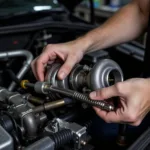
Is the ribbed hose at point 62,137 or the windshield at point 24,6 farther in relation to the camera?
the windshield at point 24,6

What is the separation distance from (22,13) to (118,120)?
2.28 feet

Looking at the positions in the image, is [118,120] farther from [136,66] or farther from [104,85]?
[136,66]

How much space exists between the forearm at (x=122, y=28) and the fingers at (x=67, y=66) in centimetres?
15

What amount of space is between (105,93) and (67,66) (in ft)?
0.63

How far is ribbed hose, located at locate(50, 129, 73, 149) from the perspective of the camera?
1.70 feet

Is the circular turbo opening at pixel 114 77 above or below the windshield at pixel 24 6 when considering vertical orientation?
below

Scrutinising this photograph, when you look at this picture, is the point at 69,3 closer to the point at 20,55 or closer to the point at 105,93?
the point at 20,55

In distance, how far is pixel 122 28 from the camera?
942mm

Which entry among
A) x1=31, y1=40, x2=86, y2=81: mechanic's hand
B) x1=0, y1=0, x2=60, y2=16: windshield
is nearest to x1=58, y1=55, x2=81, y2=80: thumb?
x1=31, y1=40, x2=86, y2=81: mechanic's hand

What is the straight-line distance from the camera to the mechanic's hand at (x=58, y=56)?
760 millimetres

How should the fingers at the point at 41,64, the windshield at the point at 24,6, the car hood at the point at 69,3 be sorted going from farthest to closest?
the car hood at the point at 69,3, the windshield at the point at 24,6, the fingers at the point at 41,64

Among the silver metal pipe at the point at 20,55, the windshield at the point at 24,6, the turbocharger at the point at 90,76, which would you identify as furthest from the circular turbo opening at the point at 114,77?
the windshield at the point at 24,6

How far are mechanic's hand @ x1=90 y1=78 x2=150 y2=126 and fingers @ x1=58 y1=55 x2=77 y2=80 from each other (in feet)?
0.45

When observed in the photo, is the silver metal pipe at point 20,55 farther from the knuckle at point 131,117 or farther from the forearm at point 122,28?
the knuckle at point 131,117
